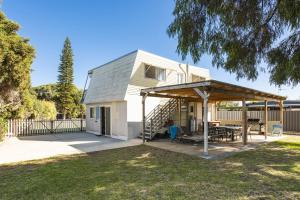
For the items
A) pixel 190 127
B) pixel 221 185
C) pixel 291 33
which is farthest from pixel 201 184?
pixel 190 127

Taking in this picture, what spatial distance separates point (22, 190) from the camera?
Answer: 4402mm

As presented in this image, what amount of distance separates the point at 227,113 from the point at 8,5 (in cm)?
1952

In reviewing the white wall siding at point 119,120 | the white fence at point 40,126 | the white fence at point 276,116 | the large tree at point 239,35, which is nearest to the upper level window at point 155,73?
the white wall siding at point 119,120

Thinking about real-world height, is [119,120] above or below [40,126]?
above

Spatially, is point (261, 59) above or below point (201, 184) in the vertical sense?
above

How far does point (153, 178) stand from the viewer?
5148 mm

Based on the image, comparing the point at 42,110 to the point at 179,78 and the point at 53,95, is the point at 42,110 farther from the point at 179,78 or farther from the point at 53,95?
the point at 179,78

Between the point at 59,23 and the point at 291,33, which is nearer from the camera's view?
the point at 291,33

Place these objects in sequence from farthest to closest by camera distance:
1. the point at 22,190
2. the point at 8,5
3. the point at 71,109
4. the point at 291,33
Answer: the point at 71,109 → the point at 8,5 → the point at 291,33 → the point at 22,190

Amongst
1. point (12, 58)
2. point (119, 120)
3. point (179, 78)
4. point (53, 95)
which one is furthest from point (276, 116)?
point (53, 95)

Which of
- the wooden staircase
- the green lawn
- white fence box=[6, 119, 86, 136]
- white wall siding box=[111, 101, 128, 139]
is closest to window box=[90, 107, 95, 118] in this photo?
white fence box=[6, 119, 86, 136]

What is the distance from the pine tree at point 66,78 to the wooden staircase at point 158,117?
20.3 meters

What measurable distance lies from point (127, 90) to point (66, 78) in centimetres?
2092

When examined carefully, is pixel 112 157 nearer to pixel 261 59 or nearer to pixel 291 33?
pixel 261 59
